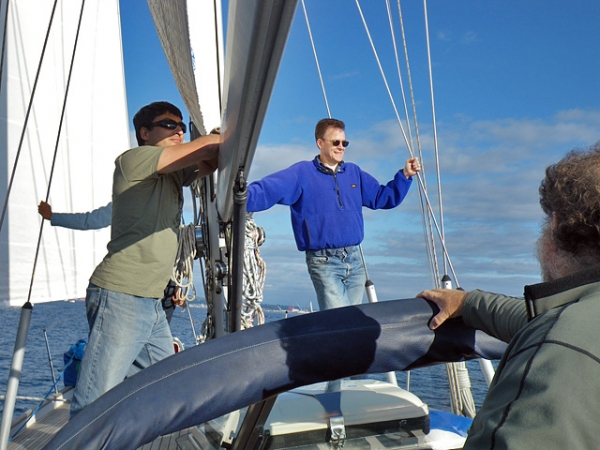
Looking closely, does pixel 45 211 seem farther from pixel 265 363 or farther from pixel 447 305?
pixel 447 305

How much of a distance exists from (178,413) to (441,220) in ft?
9.48

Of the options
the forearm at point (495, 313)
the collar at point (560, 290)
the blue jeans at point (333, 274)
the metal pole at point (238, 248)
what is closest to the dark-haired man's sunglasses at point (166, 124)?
the metal pole at point (238, 248)

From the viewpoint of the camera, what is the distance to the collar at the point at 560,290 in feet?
2.33

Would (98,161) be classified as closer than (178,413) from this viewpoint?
No

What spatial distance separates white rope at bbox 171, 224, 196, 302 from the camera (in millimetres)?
3203

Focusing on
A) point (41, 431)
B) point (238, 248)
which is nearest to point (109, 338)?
point (238, 248)

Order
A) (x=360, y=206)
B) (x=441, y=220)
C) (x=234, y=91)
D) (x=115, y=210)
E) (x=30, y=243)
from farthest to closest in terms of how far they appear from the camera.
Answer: (x=30, y=243)
(x=441, y=220)
(x=360, y=206)
(x=115, y=210)
(x=234, y=91)

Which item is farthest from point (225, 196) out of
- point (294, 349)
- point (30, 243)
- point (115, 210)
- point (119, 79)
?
point (119, 79)

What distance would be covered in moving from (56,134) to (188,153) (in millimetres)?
3980

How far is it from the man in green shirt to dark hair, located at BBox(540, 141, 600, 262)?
1215mm

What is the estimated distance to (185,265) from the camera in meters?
3.25

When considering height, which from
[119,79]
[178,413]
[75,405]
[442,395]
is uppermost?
[119,79]

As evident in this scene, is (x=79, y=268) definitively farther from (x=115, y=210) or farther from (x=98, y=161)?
(x=115, y=210)

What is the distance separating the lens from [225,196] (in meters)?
2.22
